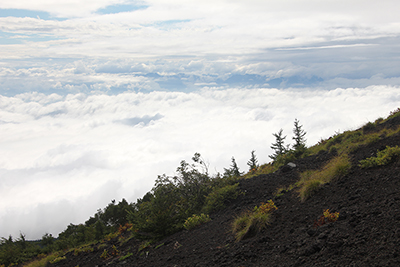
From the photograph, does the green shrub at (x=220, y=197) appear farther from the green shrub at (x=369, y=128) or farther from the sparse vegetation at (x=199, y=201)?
the green shrub at (x=369, y=128)

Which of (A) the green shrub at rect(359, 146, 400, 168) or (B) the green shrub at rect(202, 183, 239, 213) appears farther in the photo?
(B) the green shrub at rect(202, 183, 239, 213)

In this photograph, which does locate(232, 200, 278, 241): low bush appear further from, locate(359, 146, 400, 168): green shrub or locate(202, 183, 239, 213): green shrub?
locate(202, 183, 239, 213): green shrub

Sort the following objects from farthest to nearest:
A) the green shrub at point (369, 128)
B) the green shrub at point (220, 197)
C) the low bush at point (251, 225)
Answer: the green shrub at point (369, 128), the green shrub at point (220, 197), the low bush at point (251, 225)

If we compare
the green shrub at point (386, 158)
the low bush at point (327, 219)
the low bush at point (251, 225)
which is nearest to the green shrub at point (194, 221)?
the low bush at point (251, 225)

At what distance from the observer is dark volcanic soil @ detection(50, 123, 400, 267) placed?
4.65 meters

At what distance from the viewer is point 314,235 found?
18.6ft

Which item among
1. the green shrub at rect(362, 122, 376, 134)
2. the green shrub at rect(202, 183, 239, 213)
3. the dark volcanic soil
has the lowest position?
the dark volcanic soil

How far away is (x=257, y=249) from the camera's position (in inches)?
243

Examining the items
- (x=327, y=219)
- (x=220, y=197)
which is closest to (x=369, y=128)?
(x=220, y=197)

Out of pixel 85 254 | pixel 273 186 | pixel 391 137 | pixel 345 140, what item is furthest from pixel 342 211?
pixel 85 254

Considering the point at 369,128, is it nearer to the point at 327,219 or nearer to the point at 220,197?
the point at 220,197

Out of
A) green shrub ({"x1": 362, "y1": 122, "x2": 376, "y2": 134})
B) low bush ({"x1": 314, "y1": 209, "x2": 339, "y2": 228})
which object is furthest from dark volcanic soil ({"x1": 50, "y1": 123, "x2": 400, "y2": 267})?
green shrub ({"x1": 362, "y1": 122, "x2": 376, "y2": 134})

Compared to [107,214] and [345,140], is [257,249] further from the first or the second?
[107,214]

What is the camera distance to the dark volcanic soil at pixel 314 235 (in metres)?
4.65
